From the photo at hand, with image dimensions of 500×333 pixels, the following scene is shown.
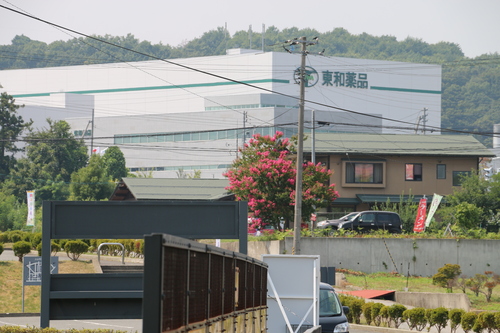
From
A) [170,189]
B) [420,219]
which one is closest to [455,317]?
[420,219]

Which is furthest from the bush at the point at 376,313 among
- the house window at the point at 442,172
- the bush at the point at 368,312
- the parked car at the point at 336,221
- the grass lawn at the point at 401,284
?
the house window at the point at 442,172

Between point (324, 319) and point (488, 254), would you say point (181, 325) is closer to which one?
point (324, 319)

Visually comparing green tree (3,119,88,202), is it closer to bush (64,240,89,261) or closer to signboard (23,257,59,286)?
bush (64,240,89,261)

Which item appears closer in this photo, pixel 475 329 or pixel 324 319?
pixel 324 319

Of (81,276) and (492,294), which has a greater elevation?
(81,276)

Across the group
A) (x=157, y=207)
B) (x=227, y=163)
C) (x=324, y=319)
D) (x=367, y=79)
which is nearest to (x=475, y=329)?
(x=324, y=319)

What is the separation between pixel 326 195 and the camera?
144 ft

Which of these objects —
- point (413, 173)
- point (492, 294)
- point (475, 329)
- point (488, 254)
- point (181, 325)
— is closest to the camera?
point (181, 325)

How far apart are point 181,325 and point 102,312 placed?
10829mm

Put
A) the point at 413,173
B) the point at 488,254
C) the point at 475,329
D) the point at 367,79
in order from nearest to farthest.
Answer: the point at 475,329, the point at 488,254, the point at 413,173, the point at 367,79

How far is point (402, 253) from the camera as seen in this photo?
133ft

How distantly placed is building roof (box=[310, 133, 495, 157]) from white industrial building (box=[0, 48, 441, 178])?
4640cm

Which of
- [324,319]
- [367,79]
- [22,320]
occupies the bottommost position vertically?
[22,320]

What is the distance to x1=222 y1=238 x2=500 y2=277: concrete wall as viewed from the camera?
39625 mm
